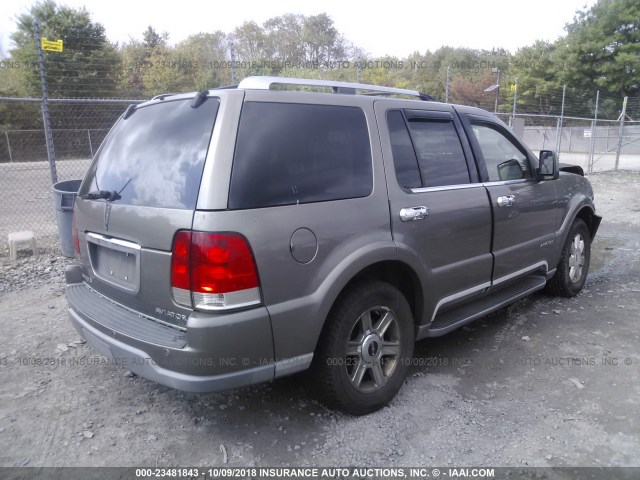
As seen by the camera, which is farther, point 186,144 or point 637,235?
point 637,235

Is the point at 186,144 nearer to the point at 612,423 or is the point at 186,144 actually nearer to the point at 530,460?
the point at 530,460

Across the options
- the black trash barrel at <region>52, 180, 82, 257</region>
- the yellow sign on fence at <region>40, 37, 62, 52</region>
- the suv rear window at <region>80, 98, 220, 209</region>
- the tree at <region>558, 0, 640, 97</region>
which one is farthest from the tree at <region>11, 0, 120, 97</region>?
the tree at <region>558, 0, 640, 97</region>

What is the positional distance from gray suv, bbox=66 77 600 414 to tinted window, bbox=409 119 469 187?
0.04 feet

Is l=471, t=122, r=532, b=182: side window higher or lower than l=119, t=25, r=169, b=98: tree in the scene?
lower

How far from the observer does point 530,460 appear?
2.52 m


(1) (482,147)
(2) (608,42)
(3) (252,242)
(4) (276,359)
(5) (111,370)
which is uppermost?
(2) (608,42)

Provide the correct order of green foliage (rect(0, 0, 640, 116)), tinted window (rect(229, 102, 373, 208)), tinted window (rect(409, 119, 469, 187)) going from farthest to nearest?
green foliage (rect(0, 0, 640, 116)) → tinted window (rect(409, 119, 469, 187)) → tinted window (rect(229, 102, 373, 208))

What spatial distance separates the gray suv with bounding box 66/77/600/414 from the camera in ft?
7.39

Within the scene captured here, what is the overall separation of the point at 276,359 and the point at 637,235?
764cm

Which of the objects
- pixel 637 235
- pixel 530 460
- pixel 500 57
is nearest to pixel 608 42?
pixel 500 57

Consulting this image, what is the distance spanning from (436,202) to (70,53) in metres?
16.4

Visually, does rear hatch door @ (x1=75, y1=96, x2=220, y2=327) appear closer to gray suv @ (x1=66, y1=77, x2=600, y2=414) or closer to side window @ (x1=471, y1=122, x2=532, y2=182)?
gray suv @ (x1=66, y1=77, x2=600, y2=414)

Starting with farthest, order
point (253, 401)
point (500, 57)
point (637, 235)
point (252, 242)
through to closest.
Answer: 1. point (500, 57)
2. point (637, 235)
3. point (253, 401)
4. point (252, 242)

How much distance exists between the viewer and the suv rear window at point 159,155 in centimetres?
236
